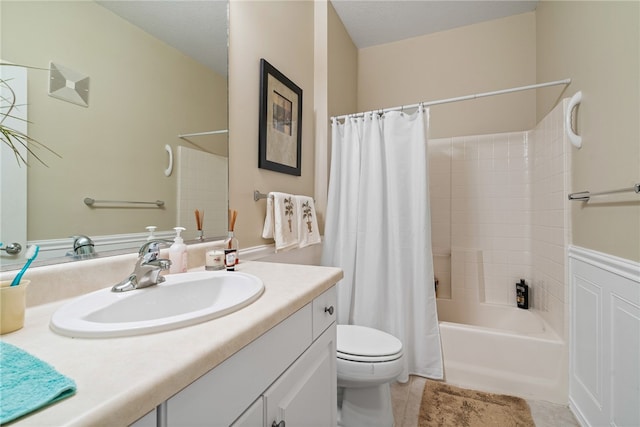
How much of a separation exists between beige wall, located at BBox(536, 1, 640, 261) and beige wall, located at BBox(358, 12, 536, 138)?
0.66 meters

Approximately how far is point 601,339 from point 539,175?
1.17 m

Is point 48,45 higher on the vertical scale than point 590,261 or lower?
higher

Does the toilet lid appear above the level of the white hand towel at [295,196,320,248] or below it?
below

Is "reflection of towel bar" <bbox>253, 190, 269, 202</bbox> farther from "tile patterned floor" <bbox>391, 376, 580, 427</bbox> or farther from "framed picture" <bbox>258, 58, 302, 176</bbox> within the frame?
"tile patterned floor" <bbox>391, 376, 580, 427</bbox>

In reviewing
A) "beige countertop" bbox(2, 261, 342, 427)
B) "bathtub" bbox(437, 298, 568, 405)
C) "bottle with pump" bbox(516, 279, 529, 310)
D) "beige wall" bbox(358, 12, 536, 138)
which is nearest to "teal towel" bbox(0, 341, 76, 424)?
"beige countertop" bbox(2, 261, 342, 427)

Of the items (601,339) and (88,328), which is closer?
(88,328)

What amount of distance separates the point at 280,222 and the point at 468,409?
1385mm

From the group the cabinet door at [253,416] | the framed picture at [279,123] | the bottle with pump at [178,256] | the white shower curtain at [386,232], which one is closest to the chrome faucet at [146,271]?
the bottle with pump at [178,256]

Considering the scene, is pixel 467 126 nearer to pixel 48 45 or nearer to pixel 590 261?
pixel 590 261

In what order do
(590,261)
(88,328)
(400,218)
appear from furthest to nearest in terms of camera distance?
1. (400,218)
2. (590,261)
3. (88,328)

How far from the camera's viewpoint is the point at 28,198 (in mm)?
666

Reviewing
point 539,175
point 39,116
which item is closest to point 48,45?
point 39,116

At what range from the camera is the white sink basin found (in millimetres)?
516

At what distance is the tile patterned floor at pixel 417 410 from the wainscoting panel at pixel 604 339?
0.21 feet
